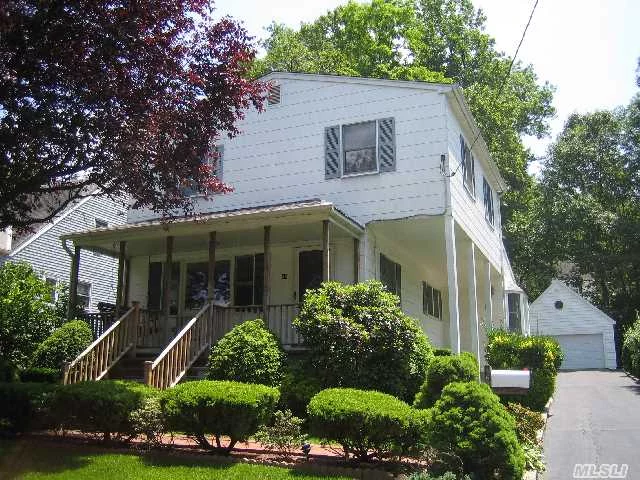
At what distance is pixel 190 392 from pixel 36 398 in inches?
118

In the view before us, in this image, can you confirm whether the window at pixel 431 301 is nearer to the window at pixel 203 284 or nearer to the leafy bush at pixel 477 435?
the window at pixel 203 284

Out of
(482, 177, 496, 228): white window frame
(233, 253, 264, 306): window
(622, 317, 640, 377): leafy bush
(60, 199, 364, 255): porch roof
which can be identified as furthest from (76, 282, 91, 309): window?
(622, 317, 640, 377): leafy bush

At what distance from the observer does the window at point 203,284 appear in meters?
16.3

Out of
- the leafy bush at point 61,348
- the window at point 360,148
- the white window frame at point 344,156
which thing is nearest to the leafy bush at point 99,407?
the leafy bush at point 61,348

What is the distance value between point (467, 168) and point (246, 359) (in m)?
9.07

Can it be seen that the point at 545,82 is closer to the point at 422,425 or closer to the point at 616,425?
the point at 616,425

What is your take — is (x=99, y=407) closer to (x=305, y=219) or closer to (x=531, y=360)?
(x=305, y=219)

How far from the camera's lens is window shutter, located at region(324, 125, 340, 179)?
1537cm

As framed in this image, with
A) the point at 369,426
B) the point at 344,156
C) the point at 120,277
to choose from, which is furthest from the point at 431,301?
the point at 369,426

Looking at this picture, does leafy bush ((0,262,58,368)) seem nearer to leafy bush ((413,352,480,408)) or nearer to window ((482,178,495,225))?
leafy bush ((413,352,480,408))

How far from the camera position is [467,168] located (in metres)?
17.3

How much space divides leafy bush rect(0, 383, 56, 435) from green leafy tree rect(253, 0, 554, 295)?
2600cm

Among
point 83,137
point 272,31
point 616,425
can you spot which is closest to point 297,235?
point 83,137

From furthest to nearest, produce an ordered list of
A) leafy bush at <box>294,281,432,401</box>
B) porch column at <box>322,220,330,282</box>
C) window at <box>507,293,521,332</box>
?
window at <box>507,293,521,332</box> → porch column at <box>322,220,330,282</box> → leafy bush at <box>294,281,432,401</box>
